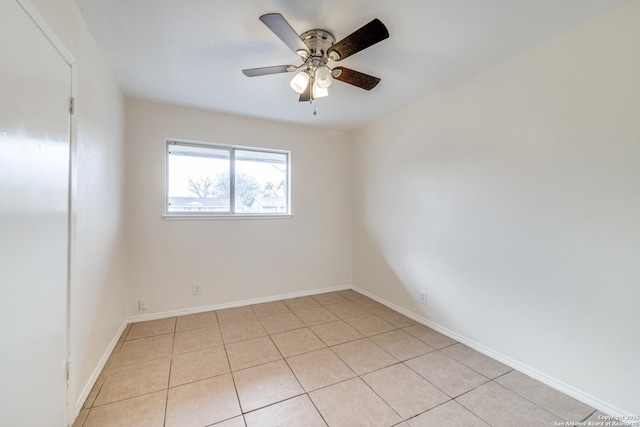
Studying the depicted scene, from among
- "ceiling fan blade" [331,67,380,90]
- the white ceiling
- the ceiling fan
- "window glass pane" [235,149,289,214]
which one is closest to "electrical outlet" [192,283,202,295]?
"window glass pane" [235,149,289,214]

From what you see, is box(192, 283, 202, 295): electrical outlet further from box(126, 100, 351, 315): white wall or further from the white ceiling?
the white ceiling

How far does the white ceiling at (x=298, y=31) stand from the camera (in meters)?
1.47

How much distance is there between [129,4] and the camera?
57.2 inches

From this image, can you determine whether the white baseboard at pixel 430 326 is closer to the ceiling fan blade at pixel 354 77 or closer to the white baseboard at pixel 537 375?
the white baseboard at pixel 537 375

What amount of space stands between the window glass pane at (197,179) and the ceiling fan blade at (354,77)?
188cm

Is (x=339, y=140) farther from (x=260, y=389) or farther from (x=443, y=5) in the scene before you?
(x=260, y=389)

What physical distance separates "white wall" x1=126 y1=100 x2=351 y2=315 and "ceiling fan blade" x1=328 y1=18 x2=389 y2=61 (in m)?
1.92

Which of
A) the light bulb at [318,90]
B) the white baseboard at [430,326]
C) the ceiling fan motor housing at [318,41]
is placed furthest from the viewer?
the light bulb at [318,90]

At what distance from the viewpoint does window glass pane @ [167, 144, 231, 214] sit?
293 centimetres

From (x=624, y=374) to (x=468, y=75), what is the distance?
227 centimetres

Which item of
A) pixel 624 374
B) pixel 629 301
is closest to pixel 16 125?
pixel 629 301

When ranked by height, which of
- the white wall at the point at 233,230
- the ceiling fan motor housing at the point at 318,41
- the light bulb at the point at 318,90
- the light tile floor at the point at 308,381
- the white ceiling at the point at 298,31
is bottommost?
the light tile floor at the point at 308,381

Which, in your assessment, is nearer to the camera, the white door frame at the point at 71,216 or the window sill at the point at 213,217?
the white door frame at the point at 71,216

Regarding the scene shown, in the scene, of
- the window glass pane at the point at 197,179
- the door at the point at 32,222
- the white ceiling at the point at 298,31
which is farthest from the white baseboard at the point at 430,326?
the white ceiling at the point at 298,31
